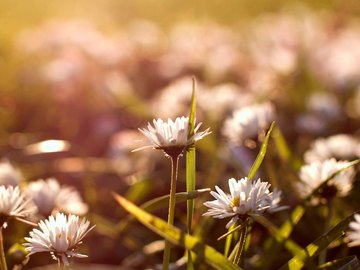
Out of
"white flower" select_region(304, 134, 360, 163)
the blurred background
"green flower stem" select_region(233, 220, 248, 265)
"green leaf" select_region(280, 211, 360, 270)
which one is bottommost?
"green leaf" select_region(280, 211, 360, 270)

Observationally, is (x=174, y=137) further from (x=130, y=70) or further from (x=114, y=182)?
(x=130, y=70)

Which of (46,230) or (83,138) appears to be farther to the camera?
(83,138)

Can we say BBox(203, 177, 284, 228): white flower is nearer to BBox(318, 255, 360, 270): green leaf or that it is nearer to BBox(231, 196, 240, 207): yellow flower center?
BBox(231, 196, 240, 207): yellow flower center

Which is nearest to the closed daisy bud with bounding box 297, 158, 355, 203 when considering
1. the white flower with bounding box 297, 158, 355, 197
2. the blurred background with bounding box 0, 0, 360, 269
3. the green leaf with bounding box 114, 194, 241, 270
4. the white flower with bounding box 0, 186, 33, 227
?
the white flower with bounding box 297, 158, 355, 197

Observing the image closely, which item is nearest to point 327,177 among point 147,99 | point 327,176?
point 327,176

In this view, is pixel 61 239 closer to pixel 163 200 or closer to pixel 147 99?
pixel 163 200

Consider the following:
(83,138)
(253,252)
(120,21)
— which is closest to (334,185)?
(253,252)

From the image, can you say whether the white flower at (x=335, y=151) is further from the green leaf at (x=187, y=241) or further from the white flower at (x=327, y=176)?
the green leaf at (x=187, y=241)
